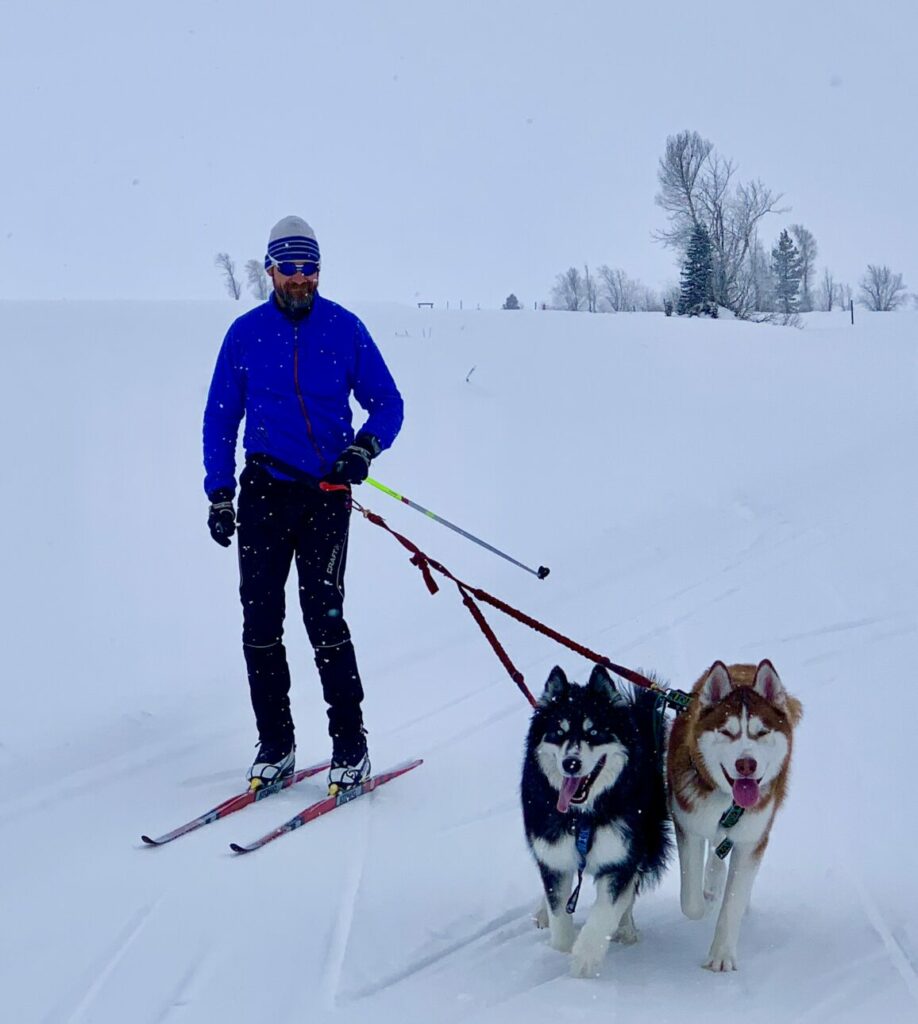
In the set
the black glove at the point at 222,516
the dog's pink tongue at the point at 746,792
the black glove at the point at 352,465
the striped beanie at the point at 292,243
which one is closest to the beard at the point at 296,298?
the striped beanie at the point at 292,243

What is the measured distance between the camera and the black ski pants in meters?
4.16

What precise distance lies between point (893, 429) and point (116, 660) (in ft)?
36.8

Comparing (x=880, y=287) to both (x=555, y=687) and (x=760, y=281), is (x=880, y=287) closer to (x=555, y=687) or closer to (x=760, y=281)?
(x=760, y=281)

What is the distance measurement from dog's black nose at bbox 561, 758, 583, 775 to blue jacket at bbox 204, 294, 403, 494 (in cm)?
199

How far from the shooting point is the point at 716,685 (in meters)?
2.71

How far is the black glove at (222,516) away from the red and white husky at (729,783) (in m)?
2.13

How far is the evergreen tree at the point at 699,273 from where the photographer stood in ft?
103

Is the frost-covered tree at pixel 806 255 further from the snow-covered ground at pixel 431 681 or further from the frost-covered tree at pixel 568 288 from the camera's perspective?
the snow-covered ground at pixel 431 681

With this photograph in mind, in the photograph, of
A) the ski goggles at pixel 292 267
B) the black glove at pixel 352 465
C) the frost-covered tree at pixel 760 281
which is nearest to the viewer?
the black glove at pixel 352 465

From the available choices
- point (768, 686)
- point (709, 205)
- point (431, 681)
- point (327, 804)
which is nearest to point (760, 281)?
point (709, 205)

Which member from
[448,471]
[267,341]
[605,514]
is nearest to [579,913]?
[267,341]

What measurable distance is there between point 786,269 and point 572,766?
50357 mm

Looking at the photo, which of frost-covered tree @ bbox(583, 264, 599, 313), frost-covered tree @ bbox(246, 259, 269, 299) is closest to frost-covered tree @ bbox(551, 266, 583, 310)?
frost-covered tree @ bbox(583, 264, 599, 313)

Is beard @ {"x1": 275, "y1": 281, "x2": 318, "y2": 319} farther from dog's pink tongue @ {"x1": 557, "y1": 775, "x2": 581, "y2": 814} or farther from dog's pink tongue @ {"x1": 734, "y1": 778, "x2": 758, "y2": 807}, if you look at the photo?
dog's pink tongue @ {"x1": 734, "y1": 778, "x2": 758, "y2": 807}
